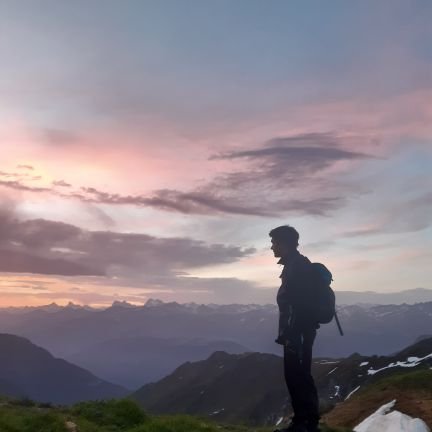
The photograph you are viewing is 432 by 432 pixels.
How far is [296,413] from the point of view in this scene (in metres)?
10.9

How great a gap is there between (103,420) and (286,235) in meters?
6.91

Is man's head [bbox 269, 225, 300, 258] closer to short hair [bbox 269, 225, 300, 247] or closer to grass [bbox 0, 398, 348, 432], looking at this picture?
short hair [bbox 269, 225, 300, 247]

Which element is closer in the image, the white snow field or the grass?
the grass

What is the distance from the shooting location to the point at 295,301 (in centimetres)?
1092

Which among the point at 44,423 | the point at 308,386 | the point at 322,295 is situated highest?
the point at 322,295

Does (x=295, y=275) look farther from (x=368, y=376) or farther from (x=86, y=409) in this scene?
(x=368, y=376)

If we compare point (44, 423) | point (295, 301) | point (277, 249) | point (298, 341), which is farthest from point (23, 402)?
point (295, 301)

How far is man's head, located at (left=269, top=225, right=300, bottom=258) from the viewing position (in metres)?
11.7

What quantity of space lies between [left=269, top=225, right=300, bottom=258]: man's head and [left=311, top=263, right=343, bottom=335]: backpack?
72cm

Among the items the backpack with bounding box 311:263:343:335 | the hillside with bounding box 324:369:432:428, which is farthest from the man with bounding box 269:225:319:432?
the hillside with bounding box 324:369:432:428

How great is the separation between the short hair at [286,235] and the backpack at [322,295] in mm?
802

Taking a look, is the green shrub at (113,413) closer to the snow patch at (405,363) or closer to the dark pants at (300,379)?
the dark pants at (300,379)

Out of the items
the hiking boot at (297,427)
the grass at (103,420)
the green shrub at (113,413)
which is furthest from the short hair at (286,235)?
the green shrub at (113,413)

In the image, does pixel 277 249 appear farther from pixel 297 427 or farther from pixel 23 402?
pixel 23 402
